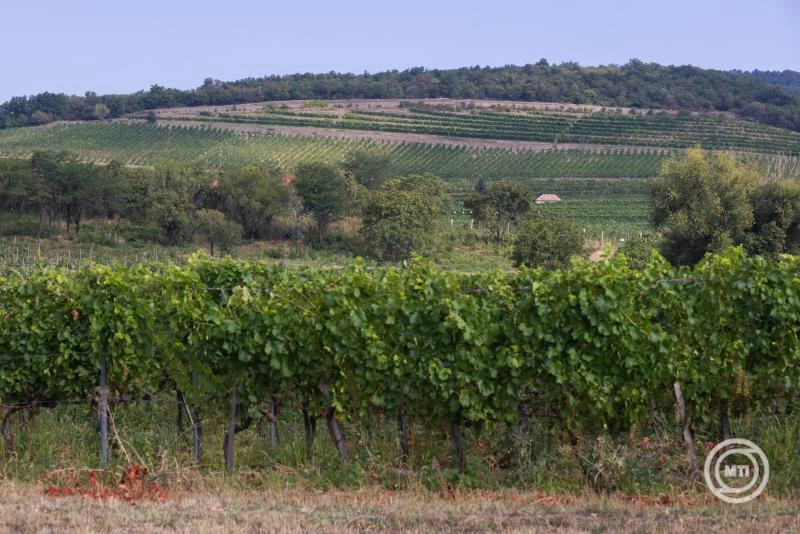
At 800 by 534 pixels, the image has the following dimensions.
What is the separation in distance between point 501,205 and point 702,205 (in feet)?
76.1

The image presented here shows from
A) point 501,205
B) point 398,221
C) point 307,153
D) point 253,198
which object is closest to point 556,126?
point 307,153

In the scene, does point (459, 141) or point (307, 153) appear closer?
point (307, 153)

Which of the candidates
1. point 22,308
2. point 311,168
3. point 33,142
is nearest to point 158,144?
point 33,142

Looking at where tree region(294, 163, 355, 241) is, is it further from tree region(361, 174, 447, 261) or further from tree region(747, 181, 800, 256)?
tree region(747, 181, 800, 256)

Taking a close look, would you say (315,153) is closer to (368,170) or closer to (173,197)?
(368,170)

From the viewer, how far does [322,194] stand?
69.6 m

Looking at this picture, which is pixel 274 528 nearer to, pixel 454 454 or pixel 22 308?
pixel 454 454

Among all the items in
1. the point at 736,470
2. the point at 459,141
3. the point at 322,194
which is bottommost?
the point at 322,194

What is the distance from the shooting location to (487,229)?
2704 inches

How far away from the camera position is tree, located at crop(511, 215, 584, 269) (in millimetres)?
45438

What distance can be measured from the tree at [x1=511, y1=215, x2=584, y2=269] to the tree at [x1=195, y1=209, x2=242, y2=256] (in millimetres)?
25443

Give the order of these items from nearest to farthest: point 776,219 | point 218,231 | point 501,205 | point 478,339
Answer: point 478,339 < point 776,219 < point 501,205 < point 218,231

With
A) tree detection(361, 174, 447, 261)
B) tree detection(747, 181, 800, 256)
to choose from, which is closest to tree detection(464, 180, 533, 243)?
tree detection(361, 174, 447, 261)

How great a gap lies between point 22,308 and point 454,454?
447 cm
